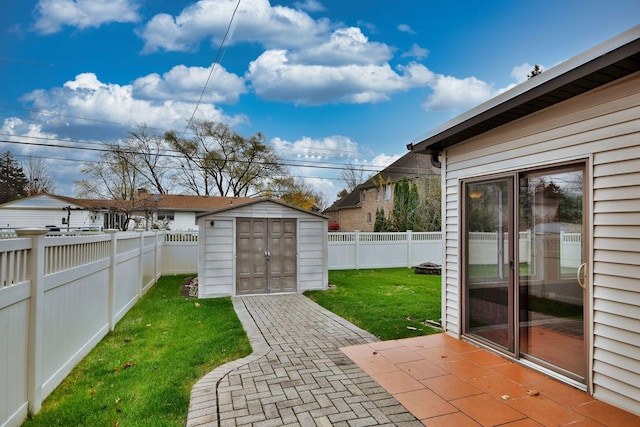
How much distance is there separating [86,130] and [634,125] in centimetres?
2107

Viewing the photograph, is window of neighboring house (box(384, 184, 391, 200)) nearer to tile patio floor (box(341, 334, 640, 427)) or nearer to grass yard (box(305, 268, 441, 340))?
grass yard (box(305, 268, 441, 340))

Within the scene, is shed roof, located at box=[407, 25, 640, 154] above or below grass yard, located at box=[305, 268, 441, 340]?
above

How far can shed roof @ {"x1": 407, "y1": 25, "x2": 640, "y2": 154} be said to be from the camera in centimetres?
244

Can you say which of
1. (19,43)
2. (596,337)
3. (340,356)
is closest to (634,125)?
(596,337)

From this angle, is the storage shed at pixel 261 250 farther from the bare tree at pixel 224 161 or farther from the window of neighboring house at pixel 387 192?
the bare tree at pixel 224 161

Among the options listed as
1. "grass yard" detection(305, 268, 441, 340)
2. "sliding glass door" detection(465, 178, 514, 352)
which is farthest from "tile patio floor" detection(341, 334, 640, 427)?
"grass yard" detection(305, 268, 441, 340)

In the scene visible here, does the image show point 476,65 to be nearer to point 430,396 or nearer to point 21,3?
point 430,396

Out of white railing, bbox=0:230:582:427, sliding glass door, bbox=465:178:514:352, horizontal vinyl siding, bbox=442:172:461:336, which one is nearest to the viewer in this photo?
white railing, bbox=0:230:582:427

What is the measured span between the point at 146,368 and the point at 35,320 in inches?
55.9

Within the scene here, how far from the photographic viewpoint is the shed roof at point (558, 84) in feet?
8.01

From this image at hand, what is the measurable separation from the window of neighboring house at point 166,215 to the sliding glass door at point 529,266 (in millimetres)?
23582

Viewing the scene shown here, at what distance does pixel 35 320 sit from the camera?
262 cm

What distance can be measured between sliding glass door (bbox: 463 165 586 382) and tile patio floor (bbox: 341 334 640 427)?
0.27 meters

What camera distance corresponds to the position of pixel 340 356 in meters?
4.07
